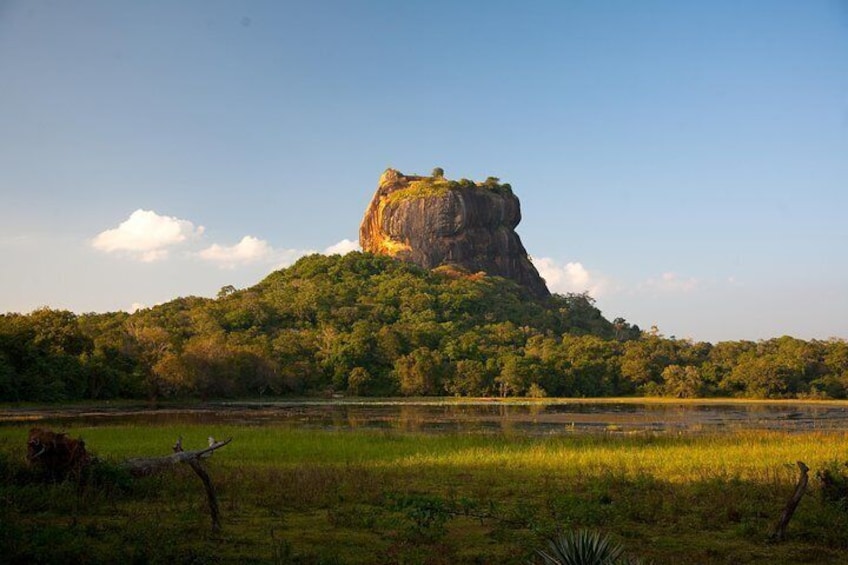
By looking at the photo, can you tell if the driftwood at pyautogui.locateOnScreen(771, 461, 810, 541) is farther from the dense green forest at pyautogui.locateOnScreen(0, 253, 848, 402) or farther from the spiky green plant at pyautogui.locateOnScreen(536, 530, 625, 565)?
the dense green forest at pyautogui.locateOnScreen(0, 253, 848, 402)

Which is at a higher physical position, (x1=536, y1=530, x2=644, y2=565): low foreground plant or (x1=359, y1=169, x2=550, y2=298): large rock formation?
(x1=359, y1=169, x2=550, y2=298): large rock formation

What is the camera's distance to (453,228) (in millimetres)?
158500

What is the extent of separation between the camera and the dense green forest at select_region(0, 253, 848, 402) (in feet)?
193

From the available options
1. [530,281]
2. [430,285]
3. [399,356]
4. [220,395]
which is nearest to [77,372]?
[220,395]

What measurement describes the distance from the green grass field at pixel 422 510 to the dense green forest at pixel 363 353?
135ft

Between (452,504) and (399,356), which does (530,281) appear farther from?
(452,504)

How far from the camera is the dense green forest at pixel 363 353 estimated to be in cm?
5872

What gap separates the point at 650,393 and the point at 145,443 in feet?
235

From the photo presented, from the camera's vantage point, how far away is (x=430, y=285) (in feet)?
411

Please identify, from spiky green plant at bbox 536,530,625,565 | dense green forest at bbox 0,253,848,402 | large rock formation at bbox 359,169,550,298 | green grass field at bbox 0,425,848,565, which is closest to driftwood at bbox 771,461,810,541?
green grass field at bbox 0,425,848,565

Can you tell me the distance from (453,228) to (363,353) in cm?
7334

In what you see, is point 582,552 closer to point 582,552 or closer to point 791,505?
point 582,552

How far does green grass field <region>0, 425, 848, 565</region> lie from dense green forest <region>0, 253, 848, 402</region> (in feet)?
135

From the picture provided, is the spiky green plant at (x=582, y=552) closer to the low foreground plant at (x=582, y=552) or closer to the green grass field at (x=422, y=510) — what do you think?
the low foreground plant at (x=582, y=552)
